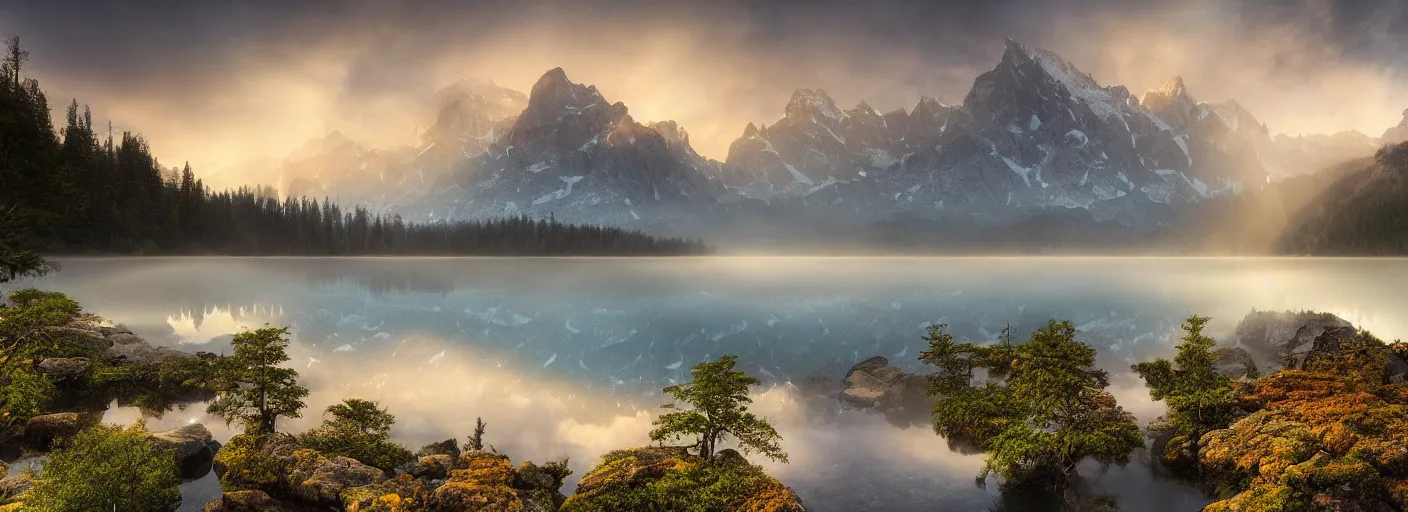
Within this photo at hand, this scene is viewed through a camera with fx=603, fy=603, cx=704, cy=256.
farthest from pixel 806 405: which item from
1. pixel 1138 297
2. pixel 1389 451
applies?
pixel 1138 297

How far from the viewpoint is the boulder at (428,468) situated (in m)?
21.5

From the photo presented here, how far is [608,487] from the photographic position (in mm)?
19875

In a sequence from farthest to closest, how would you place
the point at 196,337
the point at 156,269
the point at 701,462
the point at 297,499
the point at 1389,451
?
the point at 156,269 → the point at 196,337 → the point at 701,462 → the point at 297,499 → the point at 1389,451

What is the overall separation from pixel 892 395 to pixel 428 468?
2861 centimetres

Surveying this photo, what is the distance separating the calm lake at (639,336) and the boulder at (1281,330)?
362cm

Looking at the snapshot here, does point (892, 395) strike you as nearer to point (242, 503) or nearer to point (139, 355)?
point (242, 503)

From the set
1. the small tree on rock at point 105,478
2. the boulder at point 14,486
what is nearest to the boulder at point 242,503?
the small tree on rock at point 105,478

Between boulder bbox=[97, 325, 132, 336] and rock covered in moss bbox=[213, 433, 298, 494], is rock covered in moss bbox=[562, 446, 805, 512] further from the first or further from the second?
boulder bbox=[97, 325, 132, 336]

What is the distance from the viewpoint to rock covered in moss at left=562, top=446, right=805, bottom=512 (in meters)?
19.0

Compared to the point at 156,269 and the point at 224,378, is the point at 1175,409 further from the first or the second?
the point at 156,269

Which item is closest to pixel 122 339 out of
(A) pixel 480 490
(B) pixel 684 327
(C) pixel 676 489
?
(A) pixel 480 490

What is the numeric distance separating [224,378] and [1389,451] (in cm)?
4284

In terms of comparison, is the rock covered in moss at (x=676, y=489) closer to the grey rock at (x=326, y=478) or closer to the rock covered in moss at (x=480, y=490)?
the rock covered in moss at (x=480, y=490)

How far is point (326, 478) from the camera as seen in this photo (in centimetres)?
1973
